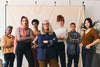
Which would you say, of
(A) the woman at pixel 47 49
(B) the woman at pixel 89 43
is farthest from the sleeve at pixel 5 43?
(B) the woman at pixel 89 43

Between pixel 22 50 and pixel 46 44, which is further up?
pixel 46 44

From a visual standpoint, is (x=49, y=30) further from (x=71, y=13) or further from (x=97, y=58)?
(x=71, y=13)

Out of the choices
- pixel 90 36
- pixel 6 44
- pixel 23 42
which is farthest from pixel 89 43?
pixel 6 44

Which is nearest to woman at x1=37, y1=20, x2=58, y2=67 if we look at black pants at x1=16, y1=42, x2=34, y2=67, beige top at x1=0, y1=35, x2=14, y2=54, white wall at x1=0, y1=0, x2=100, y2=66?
black pants at x1=16, y1=42, x2=34, y2=67

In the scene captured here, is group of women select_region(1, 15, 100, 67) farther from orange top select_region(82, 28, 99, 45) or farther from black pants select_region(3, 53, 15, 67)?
black pants select_region(3, 53, 15, 67)

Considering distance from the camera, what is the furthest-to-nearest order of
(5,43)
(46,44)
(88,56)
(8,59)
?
1. (8,59)
2. (5,43)
3. (88,56)
4. (46,44)

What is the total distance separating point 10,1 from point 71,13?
7.65 feet

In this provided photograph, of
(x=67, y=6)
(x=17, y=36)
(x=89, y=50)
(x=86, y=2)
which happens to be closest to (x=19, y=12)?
(x=67, y=6)

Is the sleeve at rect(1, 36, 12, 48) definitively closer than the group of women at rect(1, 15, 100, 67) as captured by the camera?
No

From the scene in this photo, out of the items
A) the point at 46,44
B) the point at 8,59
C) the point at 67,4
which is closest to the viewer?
the point at 46,44

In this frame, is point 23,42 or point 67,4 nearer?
point 23,42

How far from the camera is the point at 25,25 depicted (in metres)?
3.63

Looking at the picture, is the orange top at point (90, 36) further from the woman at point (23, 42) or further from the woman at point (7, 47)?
the woman at point (7, 47)

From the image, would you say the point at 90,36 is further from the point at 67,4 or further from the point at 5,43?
the point at 67,4
